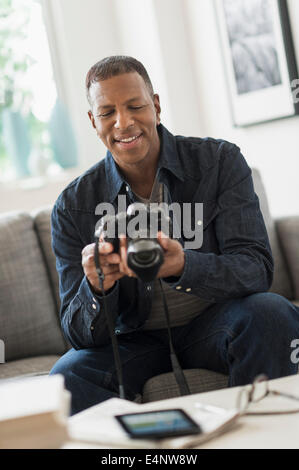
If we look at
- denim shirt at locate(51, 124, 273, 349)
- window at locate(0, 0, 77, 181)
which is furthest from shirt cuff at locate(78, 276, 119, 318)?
window at locate(0, 0, 77, 181)

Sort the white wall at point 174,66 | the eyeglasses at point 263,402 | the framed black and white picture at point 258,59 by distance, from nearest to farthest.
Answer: the eyeglasses at point 263,402 < the framed black and white picture at point 258,59 < the white wall at point 174,66

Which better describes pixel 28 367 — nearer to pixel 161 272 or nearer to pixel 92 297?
pixel 92 297

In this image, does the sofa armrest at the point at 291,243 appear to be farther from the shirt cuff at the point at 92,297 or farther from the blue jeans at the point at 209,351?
the shirt cuff at the point at 92,297

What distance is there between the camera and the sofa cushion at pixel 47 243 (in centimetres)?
203

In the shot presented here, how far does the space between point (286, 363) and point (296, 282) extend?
2.52 feet

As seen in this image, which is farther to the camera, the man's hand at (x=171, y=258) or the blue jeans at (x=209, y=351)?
the blue jeans at (x=209, y=351)

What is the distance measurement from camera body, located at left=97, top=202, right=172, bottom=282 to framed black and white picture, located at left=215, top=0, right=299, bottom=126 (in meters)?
1.42

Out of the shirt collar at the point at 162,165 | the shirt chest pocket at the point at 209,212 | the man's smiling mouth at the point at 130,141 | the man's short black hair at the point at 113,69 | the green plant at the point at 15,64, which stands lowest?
the shirt chest pocket at the point at 209,212

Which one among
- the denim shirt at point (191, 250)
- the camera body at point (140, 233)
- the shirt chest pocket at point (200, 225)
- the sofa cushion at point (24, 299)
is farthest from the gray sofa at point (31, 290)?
the camera body at point (140, 233)

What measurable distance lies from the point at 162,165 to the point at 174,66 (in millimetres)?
A: 1621

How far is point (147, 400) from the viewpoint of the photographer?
1548mm

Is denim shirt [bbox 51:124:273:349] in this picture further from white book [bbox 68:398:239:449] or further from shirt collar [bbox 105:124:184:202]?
white book [bbox 68:398:239:449]

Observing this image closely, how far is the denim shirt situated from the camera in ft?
4.89
